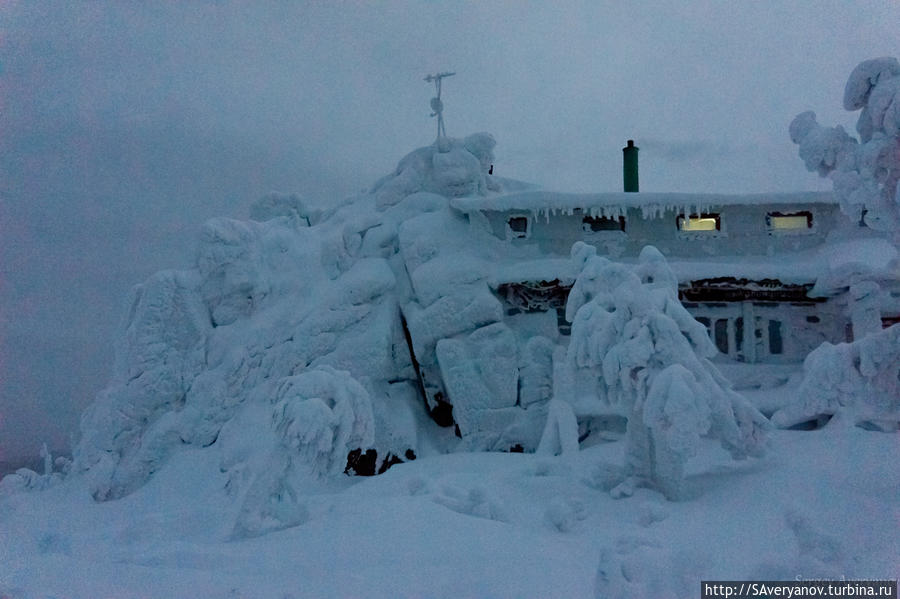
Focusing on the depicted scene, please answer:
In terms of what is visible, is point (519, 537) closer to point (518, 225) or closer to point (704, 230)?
point (518, 225)

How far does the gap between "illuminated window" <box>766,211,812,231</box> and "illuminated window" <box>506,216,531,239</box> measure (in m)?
5.98

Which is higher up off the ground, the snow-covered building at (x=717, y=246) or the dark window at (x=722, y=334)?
the snow-covered building at (x=717, y=246)

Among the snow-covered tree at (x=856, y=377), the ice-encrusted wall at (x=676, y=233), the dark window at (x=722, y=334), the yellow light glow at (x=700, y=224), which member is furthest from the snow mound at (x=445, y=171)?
the snow-covered tree at (x=856, y=377)

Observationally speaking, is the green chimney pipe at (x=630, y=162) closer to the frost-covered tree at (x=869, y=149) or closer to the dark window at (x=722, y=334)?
the dark window at (x=722, y=334)

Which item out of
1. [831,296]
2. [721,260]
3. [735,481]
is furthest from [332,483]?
[831,296]

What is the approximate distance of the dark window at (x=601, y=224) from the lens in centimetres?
1828

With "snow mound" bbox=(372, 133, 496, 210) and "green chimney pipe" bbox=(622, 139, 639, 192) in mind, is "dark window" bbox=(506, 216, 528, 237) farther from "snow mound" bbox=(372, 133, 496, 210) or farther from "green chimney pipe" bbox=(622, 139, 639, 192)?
"green chimney pipe" bbox=(622, 139, 639, 192)

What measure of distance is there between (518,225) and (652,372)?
796cm

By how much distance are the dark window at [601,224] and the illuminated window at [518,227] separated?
1409 mm

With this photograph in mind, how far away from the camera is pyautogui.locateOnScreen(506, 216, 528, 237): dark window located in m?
18.3

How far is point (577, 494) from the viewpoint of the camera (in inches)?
463

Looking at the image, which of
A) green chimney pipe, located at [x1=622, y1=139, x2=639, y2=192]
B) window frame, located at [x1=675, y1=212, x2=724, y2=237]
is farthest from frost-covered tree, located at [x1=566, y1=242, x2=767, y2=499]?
green chimney pipe, located at [x1=622, y1=139, x2=639, y2=192]

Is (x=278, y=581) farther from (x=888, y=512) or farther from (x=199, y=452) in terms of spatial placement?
(x=199, y=452)

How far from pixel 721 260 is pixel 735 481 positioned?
7.73m
